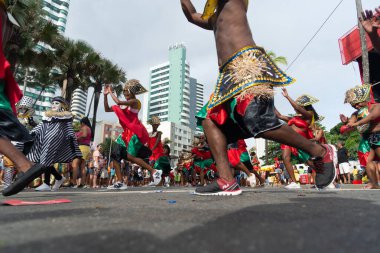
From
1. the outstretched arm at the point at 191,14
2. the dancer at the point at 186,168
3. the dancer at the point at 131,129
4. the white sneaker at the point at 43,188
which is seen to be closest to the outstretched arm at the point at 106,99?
the dancer at the point at 131,129

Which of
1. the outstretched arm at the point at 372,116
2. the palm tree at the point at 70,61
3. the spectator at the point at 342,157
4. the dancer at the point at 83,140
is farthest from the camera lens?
the palm tree at the point at 70,61

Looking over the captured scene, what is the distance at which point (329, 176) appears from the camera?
296 cm

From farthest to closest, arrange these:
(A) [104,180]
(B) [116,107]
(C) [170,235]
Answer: (A) [104,180] → (B) [116,107] → (C) [170,235]

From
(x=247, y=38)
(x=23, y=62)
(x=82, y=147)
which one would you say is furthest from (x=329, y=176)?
(x=23, y=62)

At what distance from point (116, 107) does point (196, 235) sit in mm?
5638

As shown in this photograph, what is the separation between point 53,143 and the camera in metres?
5.50

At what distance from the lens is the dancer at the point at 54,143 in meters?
5.43

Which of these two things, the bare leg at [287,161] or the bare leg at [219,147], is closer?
the bare leg at [219,147]

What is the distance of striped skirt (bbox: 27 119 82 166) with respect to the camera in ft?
17.8

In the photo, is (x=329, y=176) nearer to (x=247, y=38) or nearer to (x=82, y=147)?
(x=247, y=38)

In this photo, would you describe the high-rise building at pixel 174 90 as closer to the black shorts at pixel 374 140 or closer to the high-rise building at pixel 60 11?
the high-rise building at pixel 60 11

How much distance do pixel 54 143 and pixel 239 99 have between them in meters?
4.01

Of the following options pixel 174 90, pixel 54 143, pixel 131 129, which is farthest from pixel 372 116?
pixel 174 90

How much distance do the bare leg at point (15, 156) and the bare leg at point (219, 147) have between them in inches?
62.0
